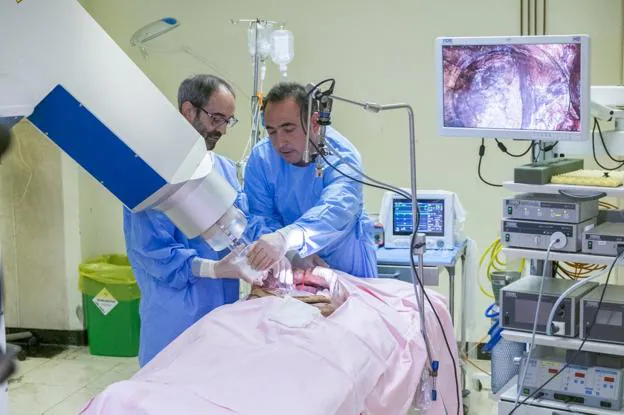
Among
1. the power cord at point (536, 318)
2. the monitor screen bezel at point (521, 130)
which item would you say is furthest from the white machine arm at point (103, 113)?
the power cord at point (536, 318)

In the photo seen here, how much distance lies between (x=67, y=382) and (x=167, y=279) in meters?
2.16

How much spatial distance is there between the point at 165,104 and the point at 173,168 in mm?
152

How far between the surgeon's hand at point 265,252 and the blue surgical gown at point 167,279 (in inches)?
9.8

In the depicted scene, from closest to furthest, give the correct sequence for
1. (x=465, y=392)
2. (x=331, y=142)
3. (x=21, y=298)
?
(x=331, y=142) < (x=465, y=392) < (x=21, y=298)

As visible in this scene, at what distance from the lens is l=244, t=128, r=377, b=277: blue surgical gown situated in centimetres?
271

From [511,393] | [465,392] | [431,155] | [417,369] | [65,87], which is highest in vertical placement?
[65,87]

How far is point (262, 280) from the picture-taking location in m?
2.61

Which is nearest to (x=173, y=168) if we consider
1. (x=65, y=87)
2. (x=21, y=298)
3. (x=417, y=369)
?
(x=65, y=87)

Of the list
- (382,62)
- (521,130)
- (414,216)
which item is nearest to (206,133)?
(414,216)

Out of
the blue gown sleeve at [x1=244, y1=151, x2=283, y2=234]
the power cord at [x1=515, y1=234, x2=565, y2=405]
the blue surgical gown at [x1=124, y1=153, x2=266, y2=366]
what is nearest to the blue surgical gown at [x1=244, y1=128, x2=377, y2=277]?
the blue gown sleeve at [x1=244, y1=151, x2=283, y2=234]

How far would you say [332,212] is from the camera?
262cm

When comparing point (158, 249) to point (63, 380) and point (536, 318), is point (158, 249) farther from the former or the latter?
point (63, 380)

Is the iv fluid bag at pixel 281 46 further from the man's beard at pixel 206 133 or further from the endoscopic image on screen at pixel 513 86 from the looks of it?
the man's beard at pixel 206 133

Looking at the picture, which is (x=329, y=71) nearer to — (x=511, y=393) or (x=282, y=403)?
(x=511, y=393)
